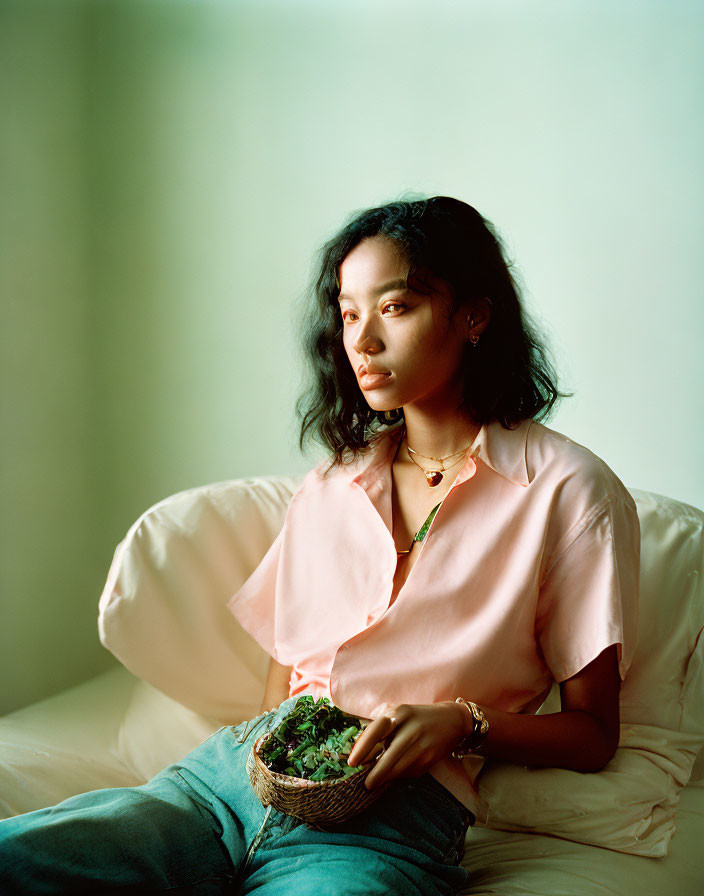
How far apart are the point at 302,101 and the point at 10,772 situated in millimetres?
1507

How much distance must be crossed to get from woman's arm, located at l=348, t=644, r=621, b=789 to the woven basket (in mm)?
35

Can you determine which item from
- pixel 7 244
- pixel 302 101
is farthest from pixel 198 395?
pixel 302 101

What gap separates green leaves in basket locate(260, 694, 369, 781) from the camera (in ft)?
Result: 3.14

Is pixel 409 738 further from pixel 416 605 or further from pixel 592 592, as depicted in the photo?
pixel 592 592

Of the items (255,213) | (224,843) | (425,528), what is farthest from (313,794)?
(255,213)

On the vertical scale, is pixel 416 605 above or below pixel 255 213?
below

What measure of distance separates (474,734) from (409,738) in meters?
0.11

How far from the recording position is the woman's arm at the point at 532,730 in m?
0.99

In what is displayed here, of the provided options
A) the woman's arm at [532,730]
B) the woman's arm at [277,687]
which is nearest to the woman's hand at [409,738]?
the woman's arm at [532,730]

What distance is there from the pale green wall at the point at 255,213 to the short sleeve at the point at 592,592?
587 millimetres

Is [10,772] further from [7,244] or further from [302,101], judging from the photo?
[302,101]

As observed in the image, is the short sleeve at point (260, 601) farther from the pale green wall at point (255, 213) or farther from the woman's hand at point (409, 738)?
the pale green wall at point (255, 213)

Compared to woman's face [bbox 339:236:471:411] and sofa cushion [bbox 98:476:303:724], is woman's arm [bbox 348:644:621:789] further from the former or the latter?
sofa cushion [bbox 98:476:303:724]

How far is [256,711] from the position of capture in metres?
1.56
